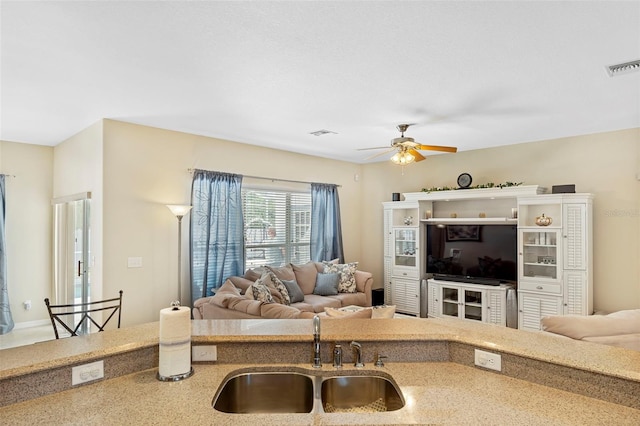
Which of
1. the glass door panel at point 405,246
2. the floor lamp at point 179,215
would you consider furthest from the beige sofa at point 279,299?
the glass door panel at point 405,246

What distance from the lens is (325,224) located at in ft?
22.6

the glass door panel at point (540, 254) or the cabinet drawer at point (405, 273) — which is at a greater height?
the glass door panel at point (540, 254)

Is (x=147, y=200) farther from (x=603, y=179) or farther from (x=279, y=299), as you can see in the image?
(x=603, y=179)

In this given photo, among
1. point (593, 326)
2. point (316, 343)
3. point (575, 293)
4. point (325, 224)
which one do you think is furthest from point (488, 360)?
point (325, 224)

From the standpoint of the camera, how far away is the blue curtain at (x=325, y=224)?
6.75 metres

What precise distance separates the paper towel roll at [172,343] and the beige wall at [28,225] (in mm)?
5404

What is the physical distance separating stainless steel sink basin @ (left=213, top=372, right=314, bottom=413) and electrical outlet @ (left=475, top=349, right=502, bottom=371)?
0.77m

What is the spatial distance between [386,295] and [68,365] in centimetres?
572

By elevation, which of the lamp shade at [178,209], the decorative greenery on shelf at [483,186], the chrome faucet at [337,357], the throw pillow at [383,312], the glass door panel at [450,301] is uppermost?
the decorative greenery on shelf at [483,186]

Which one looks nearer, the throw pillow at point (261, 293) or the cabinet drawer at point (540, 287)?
the throw pillow at point (261, 293)

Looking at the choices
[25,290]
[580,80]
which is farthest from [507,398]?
[25,290]

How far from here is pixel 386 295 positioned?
685 centimetres

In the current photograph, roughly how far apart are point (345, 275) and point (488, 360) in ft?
14.7

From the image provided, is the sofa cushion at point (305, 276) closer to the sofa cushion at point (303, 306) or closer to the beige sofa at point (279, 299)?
the beige sofa at point (279, 299)
